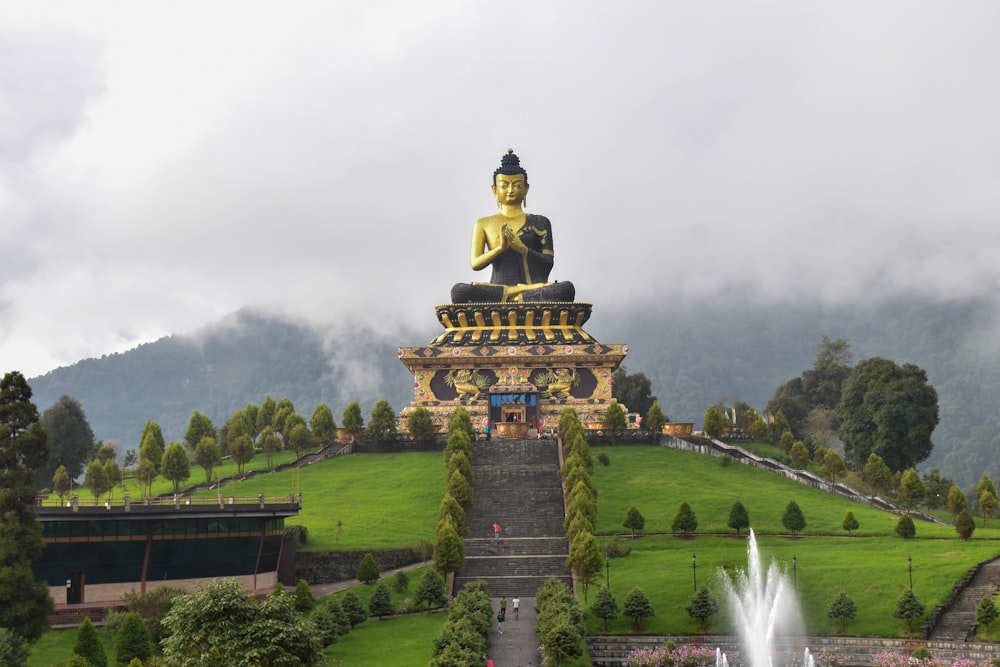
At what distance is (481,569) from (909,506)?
2023 centimetres

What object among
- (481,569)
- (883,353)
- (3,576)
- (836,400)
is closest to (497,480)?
(481,569)

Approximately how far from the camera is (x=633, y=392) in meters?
83.6

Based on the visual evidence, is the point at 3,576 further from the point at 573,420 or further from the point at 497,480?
the point at 573,420

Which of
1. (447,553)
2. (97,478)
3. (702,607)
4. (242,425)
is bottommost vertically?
(702,607)

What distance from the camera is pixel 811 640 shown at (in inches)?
1377

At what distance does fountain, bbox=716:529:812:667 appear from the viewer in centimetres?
3444

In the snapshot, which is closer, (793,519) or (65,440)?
(793,519)

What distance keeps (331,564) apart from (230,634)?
72.3 feet

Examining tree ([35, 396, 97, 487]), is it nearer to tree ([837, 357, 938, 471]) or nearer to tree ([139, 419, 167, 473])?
tree ([139, 419, 167, 473])

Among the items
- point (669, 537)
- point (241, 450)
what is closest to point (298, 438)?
point (241, 450)

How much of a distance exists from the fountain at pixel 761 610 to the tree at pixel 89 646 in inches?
652

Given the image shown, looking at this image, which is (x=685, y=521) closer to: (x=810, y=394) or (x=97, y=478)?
(x=97, y=478)

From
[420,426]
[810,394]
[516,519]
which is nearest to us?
[516,519]

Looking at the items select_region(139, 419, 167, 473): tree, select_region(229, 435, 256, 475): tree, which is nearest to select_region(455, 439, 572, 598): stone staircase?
select_region(229, 435, 256, 475): tree
